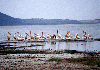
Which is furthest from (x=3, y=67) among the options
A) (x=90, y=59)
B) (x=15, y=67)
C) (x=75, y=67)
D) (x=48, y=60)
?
Result: (x=90, y=59)

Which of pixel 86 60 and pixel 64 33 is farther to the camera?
pixel 64 33

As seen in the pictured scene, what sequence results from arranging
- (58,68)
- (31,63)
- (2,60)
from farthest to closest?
1. (2,60)
2. (31,63)
3. (58,68)

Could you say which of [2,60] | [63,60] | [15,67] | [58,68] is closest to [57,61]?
[63,60]

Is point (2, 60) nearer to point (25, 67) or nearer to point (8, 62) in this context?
point (8, 62)

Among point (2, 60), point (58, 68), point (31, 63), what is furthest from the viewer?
point (2, 60)

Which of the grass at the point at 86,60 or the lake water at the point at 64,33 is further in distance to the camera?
the lake water at the point at 64,33

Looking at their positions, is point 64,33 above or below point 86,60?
above

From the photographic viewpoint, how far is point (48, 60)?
8766 mm

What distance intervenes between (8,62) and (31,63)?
3.19 feet

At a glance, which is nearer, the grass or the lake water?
the grass

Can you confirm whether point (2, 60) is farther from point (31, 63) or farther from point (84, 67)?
point (84, 67)

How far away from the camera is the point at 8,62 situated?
8.48 meters

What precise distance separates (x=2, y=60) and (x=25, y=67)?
1.68 m

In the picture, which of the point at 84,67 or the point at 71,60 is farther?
the point at 71,60
